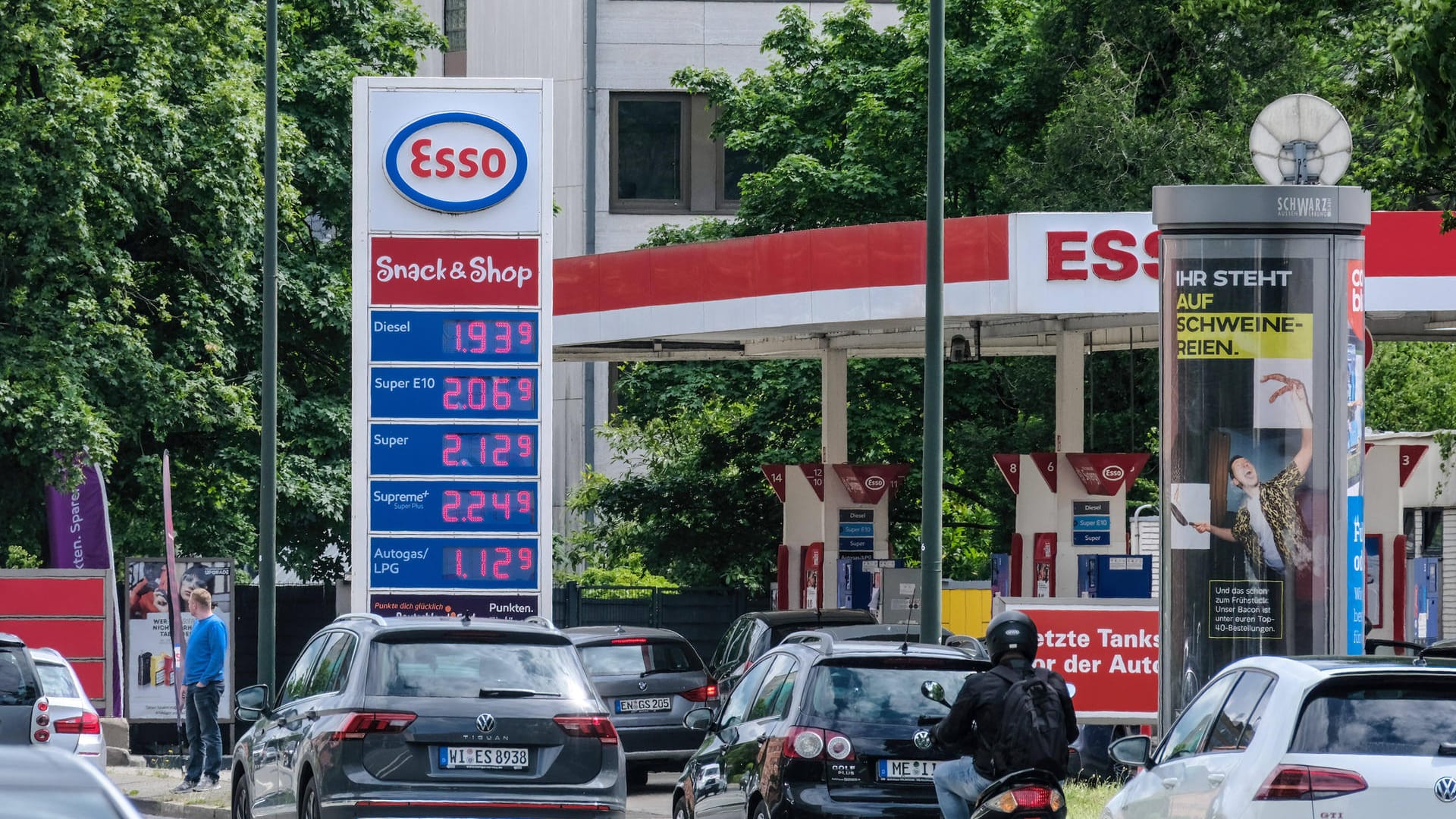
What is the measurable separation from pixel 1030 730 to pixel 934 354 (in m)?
8.37

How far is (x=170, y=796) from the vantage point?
19688mm

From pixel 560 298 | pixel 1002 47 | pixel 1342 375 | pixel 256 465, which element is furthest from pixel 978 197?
pixel 1342 375

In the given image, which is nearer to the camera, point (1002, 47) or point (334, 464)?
point (334, 464)

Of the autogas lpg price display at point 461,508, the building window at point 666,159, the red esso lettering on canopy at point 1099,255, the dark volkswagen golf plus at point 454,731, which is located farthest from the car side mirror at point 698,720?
the building window at point 666,159

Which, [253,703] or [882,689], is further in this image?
[253,703]

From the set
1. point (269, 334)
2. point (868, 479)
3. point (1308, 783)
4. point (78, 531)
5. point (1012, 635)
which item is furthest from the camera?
point (868, 479)

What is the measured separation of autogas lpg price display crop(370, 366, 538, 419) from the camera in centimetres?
2042

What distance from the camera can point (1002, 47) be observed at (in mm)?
34094

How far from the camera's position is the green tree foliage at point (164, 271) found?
25281 mm

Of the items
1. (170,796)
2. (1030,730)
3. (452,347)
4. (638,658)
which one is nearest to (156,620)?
(170,796)

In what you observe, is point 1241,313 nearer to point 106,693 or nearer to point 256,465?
point 106,693

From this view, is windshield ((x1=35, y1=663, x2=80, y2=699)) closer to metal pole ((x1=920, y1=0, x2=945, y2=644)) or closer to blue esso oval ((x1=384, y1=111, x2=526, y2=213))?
blue esso oval ((x1=384, y1=111, x2=526, y2=213))

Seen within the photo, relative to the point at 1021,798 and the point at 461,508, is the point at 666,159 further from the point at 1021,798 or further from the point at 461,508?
the point at 1021,798

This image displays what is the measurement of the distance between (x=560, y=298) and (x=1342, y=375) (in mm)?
13380
